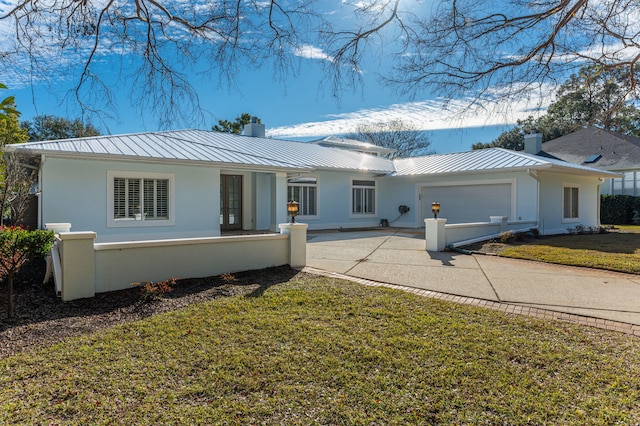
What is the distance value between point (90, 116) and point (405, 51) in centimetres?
401

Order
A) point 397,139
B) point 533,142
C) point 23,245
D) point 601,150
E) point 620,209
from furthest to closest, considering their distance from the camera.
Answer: point 397,139, point 601,150, point 620,209, point 533,142, point 23,245

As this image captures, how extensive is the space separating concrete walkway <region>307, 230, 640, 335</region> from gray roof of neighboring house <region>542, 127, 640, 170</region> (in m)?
15.5

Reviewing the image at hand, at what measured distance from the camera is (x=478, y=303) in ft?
17.1

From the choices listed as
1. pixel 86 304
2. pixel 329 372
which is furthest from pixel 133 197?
pixel 329 372

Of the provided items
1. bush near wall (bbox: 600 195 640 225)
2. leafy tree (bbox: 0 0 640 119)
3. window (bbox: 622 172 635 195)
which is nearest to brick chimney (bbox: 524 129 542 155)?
bush near wall (bbox: 600 195 640 225)

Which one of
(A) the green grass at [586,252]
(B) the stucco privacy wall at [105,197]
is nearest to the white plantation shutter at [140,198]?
(B) the stucco privacy wall at [105,197]

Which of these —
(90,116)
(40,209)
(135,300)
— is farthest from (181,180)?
(90,116)

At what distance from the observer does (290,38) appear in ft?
14.6

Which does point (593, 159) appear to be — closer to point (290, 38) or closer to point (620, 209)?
point (620, 209)

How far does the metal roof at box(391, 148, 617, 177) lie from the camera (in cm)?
1350

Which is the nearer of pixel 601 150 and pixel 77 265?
pixel 77 265

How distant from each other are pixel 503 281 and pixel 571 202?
38.1 feet

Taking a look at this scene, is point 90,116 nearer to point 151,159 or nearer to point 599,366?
point 599,366

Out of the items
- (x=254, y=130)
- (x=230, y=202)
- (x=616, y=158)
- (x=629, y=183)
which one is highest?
(x=254, y=130)
